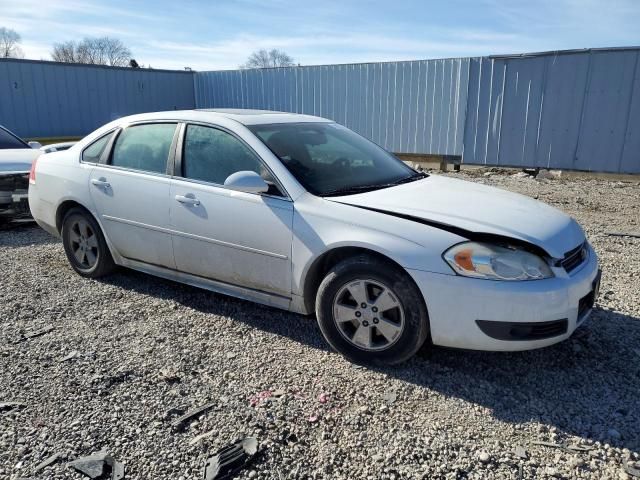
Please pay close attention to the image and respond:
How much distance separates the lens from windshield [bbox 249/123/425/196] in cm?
359

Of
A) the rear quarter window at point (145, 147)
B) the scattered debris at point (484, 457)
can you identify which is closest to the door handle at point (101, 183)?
the rear quarter window at point (145, 147)

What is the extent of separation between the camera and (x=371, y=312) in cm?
317

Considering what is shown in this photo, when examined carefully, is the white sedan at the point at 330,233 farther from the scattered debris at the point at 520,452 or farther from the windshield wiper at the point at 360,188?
the scattered debris at the point at 520,452

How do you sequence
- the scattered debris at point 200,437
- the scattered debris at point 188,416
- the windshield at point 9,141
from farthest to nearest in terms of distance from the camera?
the windshield at point 9,141
the scattered debris at point 188,416
the scattered debris at point 200,437

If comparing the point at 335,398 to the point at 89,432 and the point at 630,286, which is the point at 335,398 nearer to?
the point at 89,432

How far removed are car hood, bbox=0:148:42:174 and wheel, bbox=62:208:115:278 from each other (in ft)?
8.88

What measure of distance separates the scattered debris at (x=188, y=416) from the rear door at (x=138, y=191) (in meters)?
1.56

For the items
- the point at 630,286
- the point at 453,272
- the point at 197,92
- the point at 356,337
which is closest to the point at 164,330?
the point at 356,337

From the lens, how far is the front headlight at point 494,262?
286cm

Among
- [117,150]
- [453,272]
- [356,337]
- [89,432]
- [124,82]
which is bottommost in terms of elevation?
[89,432]

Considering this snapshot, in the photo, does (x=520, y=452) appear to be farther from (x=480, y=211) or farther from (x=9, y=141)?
(x=9, y=141)

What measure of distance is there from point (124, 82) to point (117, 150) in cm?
1244

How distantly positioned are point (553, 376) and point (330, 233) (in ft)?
5.35

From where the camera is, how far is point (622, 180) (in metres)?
10.6
